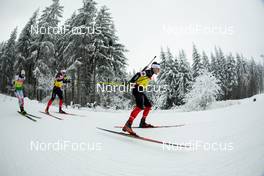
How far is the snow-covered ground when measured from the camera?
1075 millimetres

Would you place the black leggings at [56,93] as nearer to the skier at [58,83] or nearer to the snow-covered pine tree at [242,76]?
the skier at [58,83]

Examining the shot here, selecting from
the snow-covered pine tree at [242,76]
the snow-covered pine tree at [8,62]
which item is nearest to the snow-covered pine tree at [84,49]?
the snow-covered pine tree at [8,62]

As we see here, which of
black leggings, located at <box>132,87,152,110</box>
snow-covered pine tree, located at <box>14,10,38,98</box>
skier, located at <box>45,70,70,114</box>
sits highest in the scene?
snow-covered pine tree, located at <box>14,10,38,98</box>

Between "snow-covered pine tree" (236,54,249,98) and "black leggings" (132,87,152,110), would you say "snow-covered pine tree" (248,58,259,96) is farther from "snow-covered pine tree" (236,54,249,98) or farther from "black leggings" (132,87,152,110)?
"black leggings" (132,87,152,110)

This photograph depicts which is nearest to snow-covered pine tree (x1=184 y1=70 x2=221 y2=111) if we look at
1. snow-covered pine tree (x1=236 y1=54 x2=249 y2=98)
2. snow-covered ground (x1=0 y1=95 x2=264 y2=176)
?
snow-covered pine tree (x1=236 y1=54 x2=249 y2=98)

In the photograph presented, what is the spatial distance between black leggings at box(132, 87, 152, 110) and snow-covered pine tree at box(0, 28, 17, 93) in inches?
45.3

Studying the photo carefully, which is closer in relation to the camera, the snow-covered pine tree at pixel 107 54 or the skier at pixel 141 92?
the snow-covered pine tree at pixel 107 54

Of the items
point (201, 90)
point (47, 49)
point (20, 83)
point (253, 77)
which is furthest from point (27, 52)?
point (201, 90)

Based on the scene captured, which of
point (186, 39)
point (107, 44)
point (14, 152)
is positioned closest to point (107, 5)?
point (107, 44)

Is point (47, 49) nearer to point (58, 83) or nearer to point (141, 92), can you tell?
point (58, 83)

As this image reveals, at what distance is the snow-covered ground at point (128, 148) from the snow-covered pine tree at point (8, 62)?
130 millimetres

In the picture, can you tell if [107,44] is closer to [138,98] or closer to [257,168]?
[138,98]

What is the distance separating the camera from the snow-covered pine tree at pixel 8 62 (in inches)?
50.8

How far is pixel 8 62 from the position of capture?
4.44 feet
